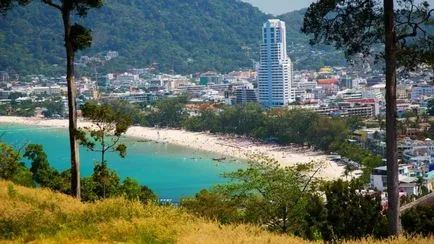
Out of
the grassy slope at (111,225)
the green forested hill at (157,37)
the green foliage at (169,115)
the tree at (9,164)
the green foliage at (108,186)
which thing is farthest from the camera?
the green forested hill at (157,37)

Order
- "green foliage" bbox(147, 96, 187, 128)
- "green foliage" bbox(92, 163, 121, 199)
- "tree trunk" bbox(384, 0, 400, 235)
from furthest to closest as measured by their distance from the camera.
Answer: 1. "green foliage" bbox(147, 96, 187, 128)
2. "green foliage" bbox(92, 163, 121, 199)
3. "tree trunk" bbox(384, 0, 400, 235)

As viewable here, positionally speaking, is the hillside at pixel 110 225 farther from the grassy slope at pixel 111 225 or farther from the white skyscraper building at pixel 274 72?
the white skyscraper building at pixel 274 72

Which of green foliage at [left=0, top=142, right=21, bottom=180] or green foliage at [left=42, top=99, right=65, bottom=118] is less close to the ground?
green foliage at [left=0, top=142, right=21, bottom=180]

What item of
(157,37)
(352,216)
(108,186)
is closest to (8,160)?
(108,186)

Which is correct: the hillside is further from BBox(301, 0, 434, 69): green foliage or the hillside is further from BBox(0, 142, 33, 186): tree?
BBox(0, 142, 33, 186): tree

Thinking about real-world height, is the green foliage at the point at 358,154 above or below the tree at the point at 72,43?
below

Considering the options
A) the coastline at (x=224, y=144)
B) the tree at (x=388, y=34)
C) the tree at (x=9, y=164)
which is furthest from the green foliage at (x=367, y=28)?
the coastline at (x=224, y=144)

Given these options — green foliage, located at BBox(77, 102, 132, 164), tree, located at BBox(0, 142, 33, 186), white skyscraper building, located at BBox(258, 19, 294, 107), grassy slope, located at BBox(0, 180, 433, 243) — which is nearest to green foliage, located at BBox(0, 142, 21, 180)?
tree, located at BBox(0, 142, 33, 186)
